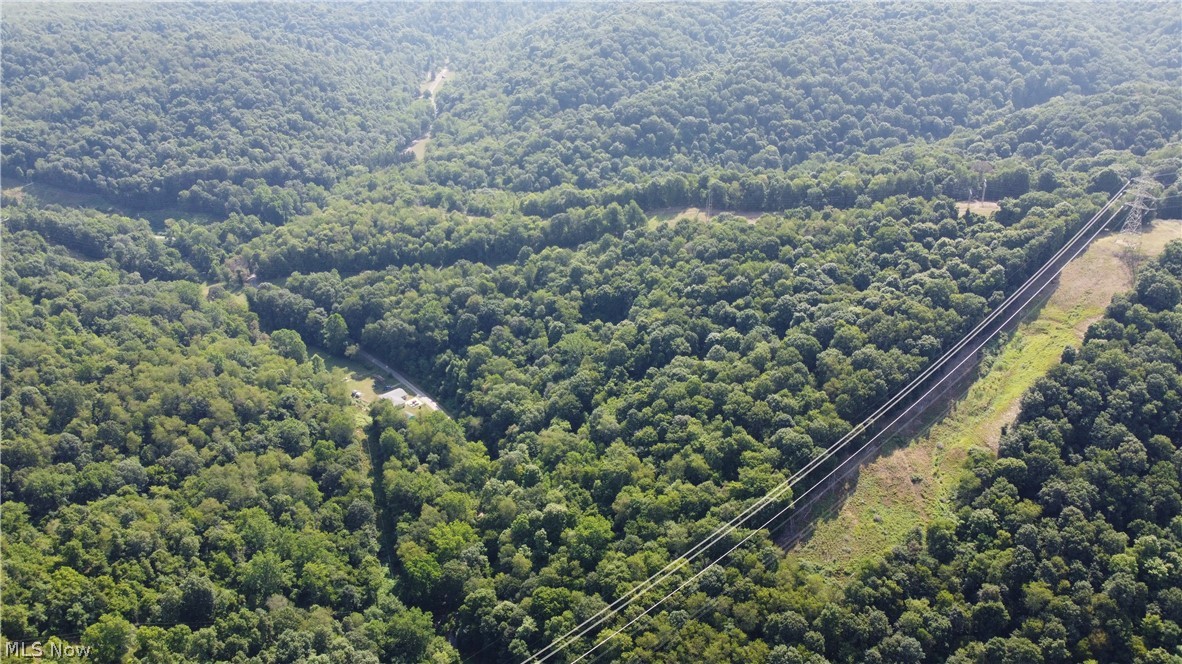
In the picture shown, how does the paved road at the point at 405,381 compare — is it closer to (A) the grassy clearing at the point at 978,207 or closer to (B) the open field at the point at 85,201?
(B) the open field at the point at 85,201

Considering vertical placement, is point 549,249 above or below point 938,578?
above

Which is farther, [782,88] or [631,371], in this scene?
[782,88]

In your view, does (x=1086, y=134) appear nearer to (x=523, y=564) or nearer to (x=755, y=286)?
(x=755, y=286)

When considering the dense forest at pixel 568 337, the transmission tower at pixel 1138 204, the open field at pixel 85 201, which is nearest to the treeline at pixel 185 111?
the dense forest at pixel 568 337

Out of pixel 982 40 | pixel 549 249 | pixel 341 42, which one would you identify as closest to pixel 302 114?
pixel 341 42

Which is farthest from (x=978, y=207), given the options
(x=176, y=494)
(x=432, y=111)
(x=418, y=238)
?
(x=432, y=111)

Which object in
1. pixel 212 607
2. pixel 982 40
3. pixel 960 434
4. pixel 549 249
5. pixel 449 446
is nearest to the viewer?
pixel 212 607

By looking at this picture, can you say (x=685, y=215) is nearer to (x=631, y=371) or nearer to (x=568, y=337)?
(x=568, y=337)
